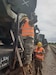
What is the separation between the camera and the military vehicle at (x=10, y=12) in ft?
16.5

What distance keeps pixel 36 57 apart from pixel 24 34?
3.35m

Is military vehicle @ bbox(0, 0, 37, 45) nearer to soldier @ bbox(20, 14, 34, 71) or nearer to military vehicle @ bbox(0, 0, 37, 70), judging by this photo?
military vehicle @ bbox(0, 0, 37, 70)

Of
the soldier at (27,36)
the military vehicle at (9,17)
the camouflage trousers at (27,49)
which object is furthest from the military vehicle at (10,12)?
the camouflage trousers at (27,49)

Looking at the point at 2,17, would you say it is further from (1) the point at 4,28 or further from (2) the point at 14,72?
(2) the point at 14,72

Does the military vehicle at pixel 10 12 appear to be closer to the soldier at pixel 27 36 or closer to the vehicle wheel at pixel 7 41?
the vehicle wheel at pixel 7 41

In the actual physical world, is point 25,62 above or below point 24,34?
below

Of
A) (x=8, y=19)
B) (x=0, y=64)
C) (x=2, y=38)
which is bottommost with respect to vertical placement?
(x=0, y=64)

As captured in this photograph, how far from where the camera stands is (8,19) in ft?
17.8

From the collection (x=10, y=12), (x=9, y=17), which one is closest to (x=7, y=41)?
(x=9, y=17)

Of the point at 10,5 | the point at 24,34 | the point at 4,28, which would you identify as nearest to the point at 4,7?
the point at 10,5

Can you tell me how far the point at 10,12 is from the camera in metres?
5.17

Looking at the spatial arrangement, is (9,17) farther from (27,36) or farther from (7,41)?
(27,36)

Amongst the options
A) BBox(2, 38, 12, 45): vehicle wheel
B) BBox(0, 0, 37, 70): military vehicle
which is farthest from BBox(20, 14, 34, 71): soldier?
BBox(2, 38, 12, 45): vehicle wheel

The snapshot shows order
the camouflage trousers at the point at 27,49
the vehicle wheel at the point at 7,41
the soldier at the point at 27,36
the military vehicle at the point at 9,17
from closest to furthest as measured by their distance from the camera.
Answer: the military vehicle at the point at 9,17 → the vehicle wheel at the point at 7,41 → the soldier at the point at 27,36 → the camouflage trousers at the point at 27,49
